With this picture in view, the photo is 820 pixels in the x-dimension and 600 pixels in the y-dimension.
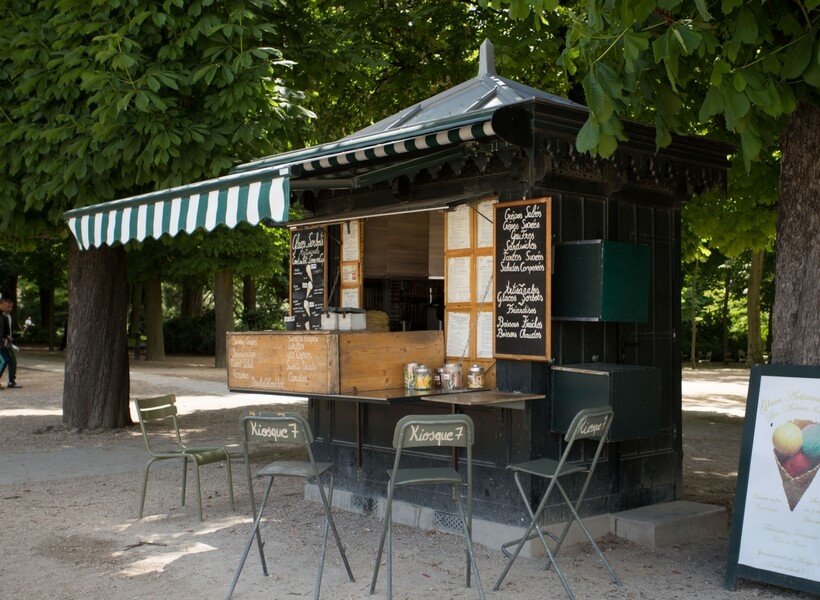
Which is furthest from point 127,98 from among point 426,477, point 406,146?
point 426,477

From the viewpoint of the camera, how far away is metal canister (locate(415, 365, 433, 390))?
22.5ft

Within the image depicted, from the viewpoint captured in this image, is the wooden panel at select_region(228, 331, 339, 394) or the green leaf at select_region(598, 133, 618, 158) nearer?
the green leaf at select_region(598, 133, 618, 158)

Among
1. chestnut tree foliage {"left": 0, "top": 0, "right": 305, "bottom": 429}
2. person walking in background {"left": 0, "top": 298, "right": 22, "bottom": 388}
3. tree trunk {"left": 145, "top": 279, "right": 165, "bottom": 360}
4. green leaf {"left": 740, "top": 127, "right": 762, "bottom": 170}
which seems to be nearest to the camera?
green leaf {"left": 740, "top": 127, "right": 762, "bottom": 170}

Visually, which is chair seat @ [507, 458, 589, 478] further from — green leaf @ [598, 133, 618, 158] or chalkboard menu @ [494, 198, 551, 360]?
green leaf @ [598, 133, 618, 158]

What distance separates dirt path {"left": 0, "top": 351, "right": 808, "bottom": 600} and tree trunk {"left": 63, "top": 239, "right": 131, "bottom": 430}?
1.30 m

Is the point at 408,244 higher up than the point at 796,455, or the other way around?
the point at 408,244

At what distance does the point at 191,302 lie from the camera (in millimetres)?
33938

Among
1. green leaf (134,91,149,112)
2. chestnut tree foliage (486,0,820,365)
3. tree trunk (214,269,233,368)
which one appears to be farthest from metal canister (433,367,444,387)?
tree trunk (214,269,233,368)

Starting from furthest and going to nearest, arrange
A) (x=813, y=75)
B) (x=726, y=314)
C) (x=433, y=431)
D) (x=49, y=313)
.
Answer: (x=49, y=313)
(x=726, y=314)
(x=433, y=431)
(x=813, y=75)

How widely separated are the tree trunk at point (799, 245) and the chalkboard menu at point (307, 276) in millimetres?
3919

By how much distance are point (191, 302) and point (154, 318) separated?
7101 millimetres

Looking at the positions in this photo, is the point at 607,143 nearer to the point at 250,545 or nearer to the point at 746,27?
the point at 746,27

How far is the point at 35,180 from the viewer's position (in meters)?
10.7

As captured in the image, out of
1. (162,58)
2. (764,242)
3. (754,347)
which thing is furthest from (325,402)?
(754,347)
